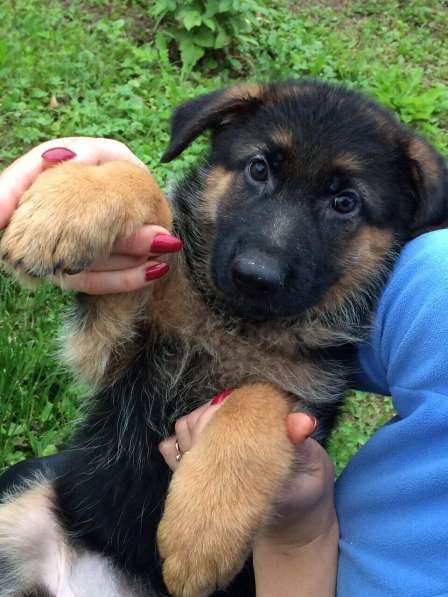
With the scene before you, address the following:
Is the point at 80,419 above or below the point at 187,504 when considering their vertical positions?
below

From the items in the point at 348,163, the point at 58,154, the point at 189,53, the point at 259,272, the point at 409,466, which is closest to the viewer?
the point at 409,466

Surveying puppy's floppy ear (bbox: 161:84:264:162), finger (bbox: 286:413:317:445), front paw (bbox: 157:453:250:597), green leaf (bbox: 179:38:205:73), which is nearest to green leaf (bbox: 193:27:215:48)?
green leaf (bbox: 179:38:205:73)

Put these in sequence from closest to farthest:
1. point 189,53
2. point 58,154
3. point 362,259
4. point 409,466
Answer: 1. point 409,466
2. point 58,154
3. point 362,259
4. point 189,53

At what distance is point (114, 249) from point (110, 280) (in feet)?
0.31

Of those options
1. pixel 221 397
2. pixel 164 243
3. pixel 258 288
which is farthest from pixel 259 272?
pixel 221 397

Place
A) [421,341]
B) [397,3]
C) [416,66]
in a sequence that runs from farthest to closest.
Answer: [397,3] < [416,66] < [421,341]

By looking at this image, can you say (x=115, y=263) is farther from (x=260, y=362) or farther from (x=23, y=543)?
(x=23, y=543)

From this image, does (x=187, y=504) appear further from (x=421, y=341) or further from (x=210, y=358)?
(x=421, y=341)

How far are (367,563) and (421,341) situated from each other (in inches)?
23.8

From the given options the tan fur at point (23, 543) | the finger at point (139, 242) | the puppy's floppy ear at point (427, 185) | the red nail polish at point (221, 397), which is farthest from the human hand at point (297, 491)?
the puppy's floppy ear at point (427, 185)

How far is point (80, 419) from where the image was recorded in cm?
265

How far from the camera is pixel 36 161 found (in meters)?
2.16

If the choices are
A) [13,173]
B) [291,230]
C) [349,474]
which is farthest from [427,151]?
[13,173]

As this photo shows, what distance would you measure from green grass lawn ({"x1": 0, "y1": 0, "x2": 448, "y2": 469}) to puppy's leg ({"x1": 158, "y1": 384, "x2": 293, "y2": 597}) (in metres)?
1.35
